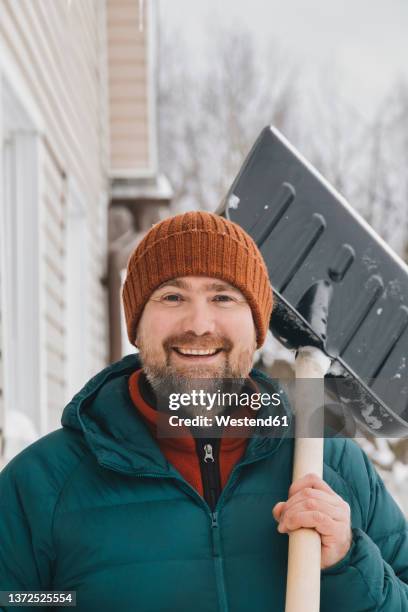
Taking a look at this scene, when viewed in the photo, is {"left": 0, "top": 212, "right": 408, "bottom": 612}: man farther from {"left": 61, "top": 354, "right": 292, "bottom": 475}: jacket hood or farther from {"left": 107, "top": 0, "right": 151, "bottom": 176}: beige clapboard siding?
{"left": 107, "top": 0, "right": 151, "bottom": 176}: beige clapboard siding

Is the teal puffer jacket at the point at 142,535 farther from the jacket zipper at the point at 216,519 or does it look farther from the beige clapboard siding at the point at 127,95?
the beige clapboard siding at the point at 127,95

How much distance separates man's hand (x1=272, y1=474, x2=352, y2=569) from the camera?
1.41m

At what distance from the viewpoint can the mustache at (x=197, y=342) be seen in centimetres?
148

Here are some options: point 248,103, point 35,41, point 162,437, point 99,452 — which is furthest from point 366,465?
point 248,103

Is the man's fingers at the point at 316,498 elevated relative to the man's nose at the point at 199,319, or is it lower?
lower

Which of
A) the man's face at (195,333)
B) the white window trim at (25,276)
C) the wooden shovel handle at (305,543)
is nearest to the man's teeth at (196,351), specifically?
the man's face at (195,333)

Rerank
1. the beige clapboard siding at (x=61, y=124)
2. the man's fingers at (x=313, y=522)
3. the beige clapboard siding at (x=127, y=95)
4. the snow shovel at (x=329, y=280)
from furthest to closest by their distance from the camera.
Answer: the beige clapboard siding at (x=127, y=95) → the beige clapboard siding at (x=61, y=124) → the snow shovel at (x=329, y=280) → the man's fingers at (x=313, y=522)

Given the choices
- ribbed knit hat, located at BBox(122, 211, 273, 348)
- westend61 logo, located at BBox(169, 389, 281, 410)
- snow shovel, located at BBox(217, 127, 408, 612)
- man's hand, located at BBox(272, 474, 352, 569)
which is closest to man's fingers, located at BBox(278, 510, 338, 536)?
A: man's hand, located at BBox(272, 474, 352, 569)

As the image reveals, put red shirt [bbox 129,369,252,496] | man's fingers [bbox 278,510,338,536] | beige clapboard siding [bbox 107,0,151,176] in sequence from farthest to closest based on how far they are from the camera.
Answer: beige clapboard siding [bbox 107,0,151,176] < red shirt [bbox 129,369,252,496] < man's fingers [bbox 278,510,338,536]

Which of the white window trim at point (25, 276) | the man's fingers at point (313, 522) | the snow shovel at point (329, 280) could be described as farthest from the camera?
the white window trim at point (25, 276)

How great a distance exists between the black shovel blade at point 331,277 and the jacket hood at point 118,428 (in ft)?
1.13

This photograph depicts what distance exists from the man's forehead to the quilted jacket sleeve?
371 millimetres

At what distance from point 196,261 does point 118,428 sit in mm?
306

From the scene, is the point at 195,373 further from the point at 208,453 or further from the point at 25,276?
the point at 25,276
